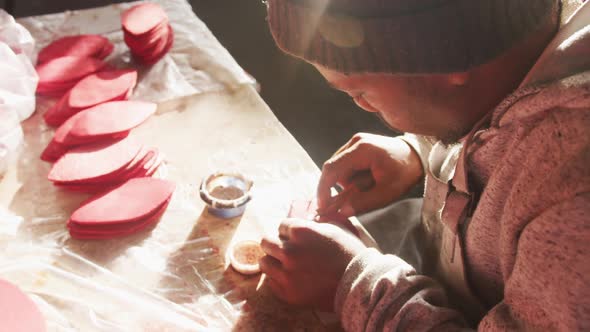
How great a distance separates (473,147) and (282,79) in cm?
267

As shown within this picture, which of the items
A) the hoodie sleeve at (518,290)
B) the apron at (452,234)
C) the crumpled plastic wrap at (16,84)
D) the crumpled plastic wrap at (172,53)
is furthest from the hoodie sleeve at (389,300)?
the crumpled plastic wrap at (16,84)

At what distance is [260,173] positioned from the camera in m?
1.53

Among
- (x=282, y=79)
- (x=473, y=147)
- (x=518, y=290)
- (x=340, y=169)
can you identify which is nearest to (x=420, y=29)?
(x=473, y=147)

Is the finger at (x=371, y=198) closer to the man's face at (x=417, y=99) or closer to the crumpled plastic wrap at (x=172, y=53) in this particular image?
the man's face at (x=417, y=99)

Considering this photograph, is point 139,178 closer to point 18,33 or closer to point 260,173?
point 260,173

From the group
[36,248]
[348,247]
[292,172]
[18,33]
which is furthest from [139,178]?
[18,33]

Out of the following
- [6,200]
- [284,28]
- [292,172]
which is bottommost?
[6,200]

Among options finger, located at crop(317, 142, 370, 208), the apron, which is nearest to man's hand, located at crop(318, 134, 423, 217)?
finger, located at crop(317, 142, 370, 208)

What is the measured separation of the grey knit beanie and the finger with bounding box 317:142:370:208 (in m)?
0.55

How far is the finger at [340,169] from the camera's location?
1.39m

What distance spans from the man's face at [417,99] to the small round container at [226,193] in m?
0.48

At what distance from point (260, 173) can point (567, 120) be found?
0.92 m

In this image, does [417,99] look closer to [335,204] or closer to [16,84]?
[335,204]

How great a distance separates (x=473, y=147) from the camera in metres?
0.94
